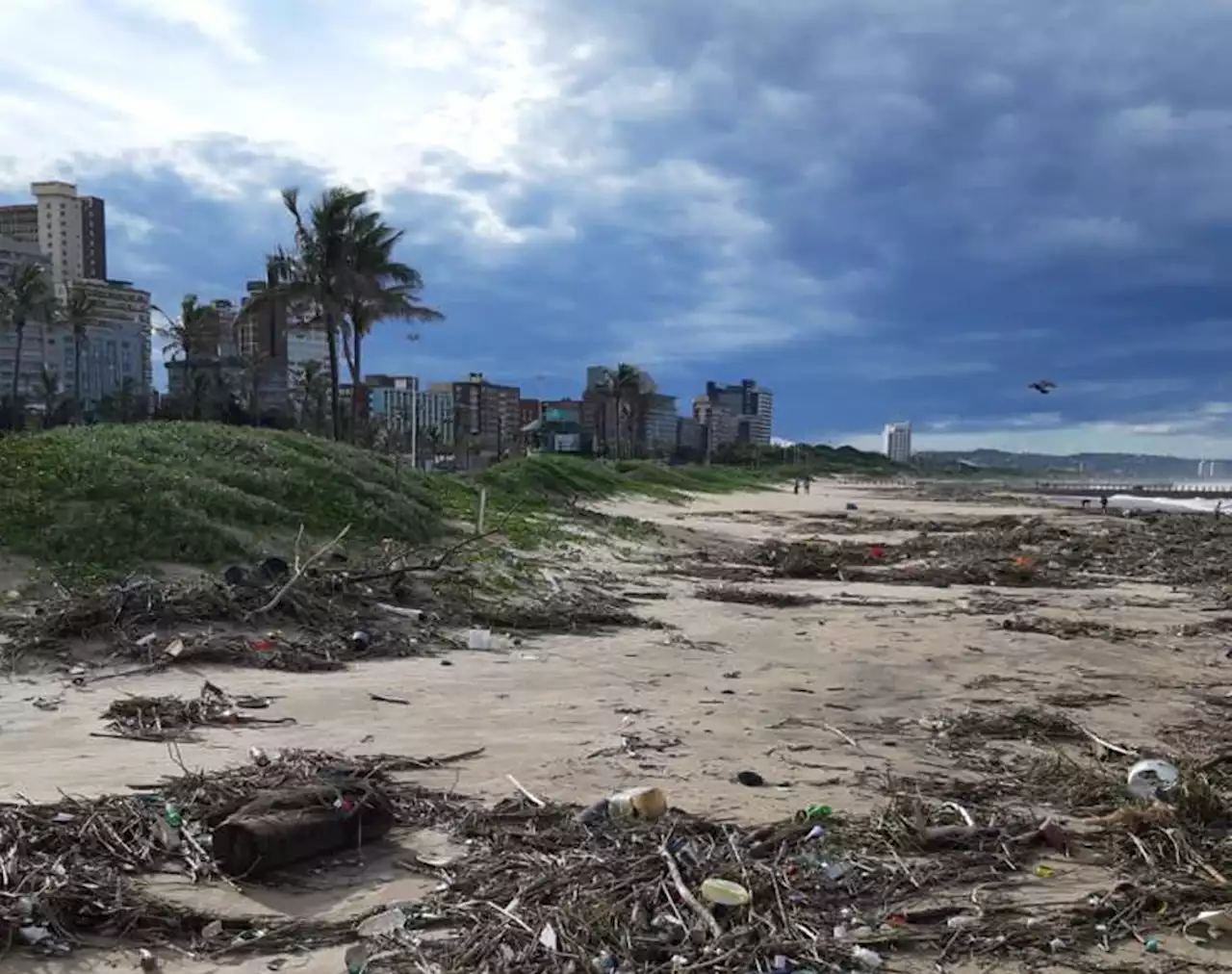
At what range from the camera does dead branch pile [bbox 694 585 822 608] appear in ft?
45.6

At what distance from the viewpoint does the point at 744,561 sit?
20031 millimetres

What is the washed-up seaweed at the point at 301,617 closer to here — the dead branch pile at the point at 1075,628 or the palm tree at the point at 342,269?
the dead branch pile at the point at 1075,628

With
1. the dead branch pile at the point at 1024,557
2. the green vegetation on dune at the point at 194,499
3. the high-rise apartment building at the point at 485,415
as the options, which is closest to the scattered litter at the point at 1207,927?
the green vegetation on dune at the point at 194,499

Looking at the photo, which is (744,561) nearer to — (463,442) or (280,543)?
(280,543)

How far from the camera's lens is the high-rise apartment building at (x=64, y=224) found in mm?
101312

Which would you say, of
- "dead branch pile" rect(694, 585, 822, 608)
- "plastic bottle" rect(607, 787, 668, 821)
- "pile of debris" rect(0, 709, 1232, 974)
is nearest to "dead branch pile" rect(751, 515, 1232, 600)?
"dead branch pile" rect(694, 585, 822, 608)

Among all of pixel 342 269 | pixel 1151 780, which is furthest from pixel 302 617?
pixel 342 269

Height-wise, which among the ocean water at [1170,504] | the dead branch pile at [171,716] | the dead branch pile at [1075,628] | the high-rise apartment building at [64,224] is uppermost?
the high-rise apartment building at [64,224]

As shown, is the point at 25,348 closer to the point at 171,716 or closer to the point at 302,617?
the point at 302,617

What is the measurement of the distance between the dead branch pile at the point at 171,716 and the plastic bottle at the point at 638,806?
2988 millimetres

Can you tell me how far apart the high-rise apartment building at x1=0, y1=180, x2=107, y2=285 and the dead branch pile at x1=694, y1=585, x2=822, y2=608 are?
105 metres

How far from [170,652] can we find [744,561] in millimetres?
13721

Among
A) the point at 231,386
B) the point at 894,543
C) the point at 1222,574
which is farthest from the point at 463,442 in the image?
the point at 1222,574

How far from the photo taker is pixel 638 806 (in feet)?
14.9
